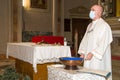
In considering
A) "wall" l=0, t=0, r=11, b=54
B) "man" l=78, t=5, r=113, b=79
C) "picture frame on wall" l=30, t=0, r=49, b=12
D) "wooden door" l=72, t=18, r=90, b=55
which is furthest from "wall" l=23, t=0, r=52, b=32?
"man" l=78, t=5, r=113, b=79

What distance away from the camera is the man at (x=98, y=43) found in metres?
3.23

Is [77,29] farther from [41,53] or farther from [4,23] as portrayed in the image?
[41,53]

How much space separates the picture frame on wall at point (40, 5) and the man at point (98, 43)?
7.78 m

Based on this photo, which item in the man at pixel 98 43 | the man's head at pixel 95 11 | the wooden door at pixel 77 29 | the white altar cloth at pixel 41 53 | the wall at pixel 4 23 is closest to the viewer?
the man at pixel 98 43

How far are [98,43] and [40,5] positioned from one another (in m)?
8.31

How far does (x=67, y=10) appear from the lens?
12266 millimetres

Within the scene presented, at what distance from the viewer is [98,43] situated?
130 inches

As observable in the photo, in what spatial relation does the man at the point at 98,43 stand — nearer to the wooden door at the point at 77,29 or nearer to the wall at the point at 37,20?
the wall at the point at 37,20

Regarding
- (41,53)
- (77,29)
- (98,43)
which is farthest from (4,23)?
(98,43)

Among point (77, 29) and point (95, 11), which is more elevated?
point (95, 11)

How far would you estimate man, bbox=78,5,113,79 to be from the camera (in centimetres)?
323

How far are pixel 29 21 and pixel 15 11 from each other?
1.10 meters

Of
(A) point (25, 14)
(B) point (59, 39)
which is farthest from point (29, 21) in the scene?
(B) point (59, 39)

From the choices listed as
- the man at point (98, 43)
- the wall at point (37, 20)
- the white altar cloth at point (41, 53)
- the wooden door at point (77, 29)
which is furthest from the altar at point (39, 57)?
the wooden door at point (77, 29)
